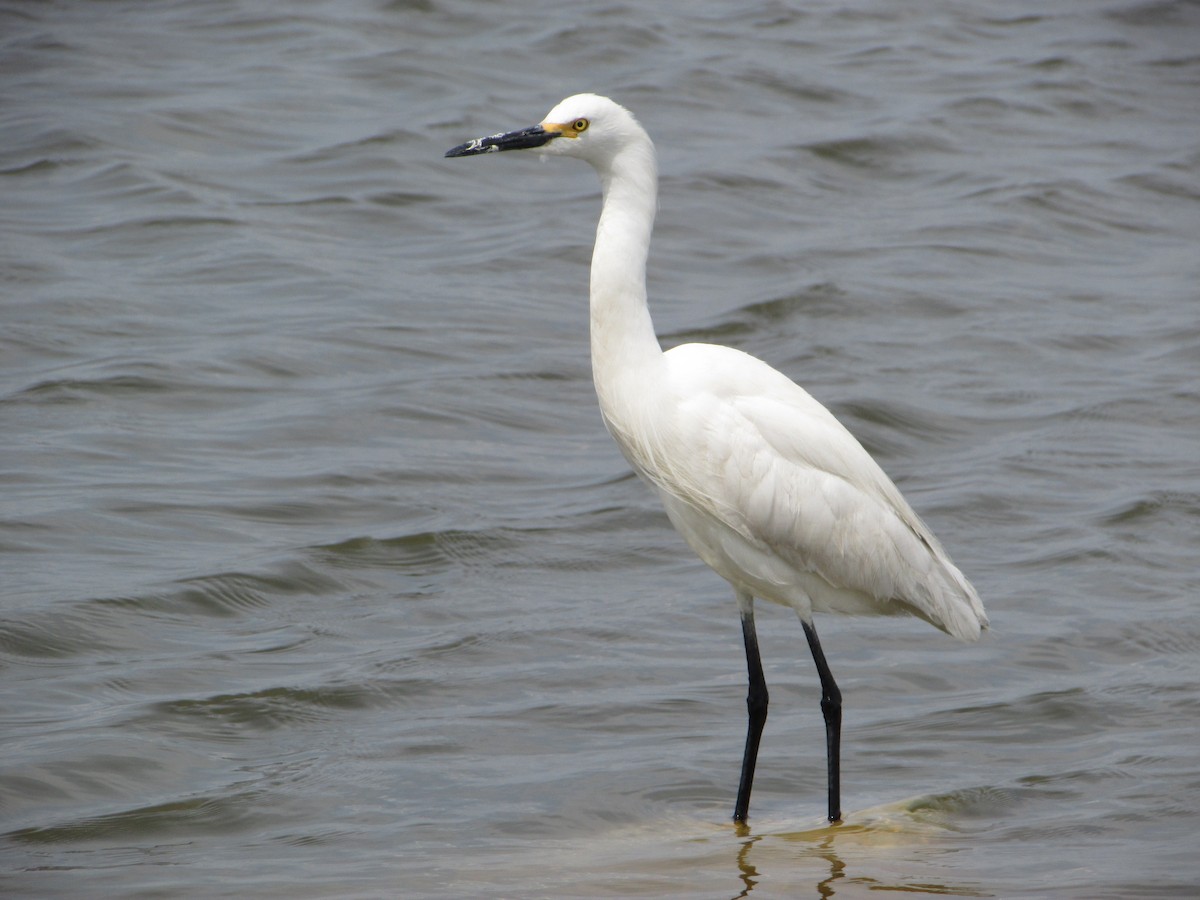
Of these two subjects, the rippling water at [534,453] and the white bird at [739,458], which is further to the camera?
the rippling water at [534,453]

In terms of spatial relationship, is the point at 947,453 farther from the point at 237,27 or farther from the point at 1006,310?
the point at 237,27

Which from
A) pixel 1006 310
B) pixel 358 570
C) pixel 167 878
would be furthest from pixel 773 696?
pixel 1006 310

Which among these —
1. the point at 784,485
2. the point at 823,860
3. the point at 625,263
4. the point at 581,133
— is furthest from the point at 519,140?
the point at 823,860

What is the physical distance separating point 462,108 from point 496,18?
2691 millimetres

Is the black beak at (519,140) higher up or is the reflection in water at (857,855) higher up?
the black beak at (519,140)

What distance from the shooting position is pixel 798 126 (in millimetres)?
14180

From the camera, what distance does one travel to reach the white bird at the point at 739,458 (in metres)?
4.96

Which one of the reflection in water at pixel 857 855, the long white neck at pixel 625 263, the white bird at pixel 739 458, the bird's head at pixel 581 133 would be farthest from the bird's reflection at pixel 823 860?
the bird's head at pixel 581 133

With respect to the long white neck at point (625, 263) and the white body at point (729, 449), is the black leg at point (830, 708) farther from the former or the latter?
the long white neck at point (625, 263)

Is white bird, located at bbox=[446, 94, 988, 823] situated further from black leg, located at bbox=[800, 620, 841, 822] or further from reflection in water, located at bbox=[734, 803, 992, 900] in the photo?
reflection in water, located at bbox=[734, 803, 992, 900]

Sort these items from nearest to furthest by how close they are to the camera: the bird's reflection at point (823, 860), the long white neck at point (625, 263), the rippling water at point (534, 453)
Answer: the bird's reflection at point (823, 860)
the long white neck at point (625, 263)
the rippling water at point (534, 453)

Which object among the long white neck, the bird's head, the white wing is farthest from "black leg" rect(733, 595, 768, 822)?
the bird's head

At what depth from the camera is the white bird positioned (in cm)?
496

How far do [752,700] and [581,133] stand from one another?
1958 millimetres
